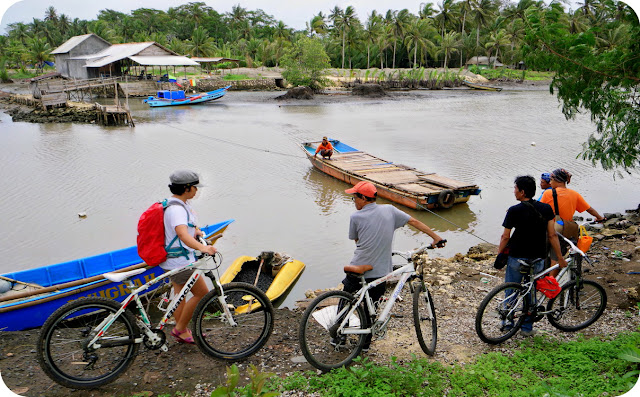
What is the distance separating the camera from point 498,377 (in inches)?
152

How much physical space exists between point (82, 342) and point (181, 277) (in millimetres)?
920

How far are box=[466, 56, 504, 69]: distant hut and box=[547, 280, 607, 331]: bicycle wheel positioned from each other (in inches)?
2661

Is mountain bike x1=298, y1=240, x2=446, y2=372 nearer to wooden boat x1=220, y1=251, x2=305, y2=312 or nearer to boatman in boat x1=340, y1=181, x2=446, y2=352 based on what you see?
boatman in boat x1=340, y1=181, x2=446, y2=352

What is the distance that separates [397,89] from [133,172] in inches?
1675

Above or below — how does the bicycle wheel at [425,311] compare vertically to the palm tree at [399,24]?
below

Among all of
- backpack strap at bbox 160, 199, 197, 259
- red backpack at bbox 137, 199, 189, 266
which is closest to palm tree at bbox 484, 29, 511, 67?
backpack strap at bbox 160, 199, 197, 259

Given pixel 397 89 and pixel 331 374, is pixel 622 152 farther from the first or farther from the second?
pixel 397 89

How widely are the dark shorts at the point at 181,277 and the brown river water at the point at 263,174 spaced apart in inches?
171

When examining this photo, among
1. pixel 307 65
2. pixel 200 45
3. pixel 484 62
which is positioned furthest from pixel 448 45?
pixel 200 45

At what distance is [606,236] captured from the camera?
907 cm

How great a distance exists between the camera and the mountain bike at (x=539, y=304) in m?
4.45

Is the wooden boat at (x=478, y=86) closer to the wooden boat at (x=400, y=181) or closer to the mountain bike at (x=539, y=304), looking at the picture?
the wooden boat at (x=400, y=181)

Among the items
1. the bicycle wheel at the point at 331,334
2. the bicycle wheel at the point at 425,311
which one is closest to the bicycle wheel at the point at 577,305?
the bicycle wheel at the point at 425,311

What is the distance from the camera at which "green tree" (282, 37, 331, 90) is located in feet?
160
